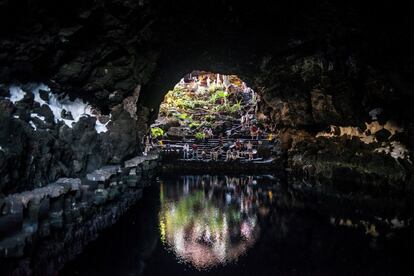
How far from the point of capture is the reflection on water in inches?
399

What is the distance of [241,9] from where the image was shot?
552 inches

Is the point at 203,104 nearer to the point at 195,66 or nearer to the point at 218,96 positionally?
the point at 218,96

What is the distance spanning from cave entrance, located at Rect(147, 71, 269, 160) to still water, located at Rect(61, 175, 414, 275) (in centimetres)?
1208

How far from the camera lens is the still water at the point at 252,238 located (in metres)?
8.98

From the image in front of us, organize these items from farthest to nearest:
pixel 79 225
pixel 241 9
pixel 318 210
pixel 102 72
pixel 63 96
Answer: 1. pixel 318 210
2. pixel 241 9
3. pixel 102 72
4. pixel 63 96
5. pixel 79 225

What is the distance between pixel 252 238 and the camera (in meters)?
11.4

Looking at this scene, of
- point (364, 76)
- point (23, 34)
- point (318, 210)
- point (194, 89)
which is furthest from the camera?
point (194, 89)

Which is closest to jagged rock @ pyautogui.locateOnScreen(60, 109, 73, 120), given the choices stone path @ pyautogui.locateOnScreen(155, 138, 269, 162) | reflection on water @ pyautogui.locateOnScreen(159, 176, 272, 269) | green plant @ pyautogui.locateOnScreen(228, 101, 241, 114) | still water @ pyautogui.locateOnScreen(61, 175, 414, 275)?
still water @ pyautogui.locateOnScreen(61, 175, 414, 275)

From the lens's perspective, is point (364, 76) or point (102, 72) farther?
point (364, 76)

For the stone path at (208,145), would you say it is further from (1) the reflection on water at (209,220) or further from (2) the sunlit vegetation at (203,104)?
(1) the reflection on water at (209,220)

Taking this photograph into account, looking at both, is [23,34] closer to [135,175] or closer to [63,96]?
[63,96]

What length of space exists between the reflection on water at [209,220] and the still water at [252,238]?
3 centimetres

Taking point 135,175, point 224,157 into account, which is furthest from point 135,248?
point 224,157

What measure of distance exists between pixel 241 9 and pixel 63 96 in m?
7.79
